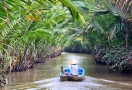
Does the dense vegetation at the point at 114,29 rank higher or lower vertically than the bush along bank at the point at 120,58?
higher

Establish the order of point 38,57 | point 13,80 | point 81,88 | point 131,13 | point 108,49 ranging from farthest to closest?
1. point 38,57
2. point 108,49
3. point 13,80
4. point 131,13
5. point 81,88

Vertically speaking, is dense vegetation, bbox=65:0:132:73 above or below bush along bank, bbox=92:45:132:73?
above

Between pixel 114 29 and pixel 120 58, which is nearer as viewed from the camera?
pixel 114 29

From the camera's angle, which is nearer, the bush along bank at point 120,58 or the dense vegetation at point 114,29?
the dense vegetation at point 114,29

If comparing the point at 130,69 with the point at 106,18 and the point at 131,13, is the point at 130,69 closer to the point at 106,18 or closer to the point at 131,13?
the point at 106,18

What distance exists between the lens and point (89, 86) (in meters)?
11.5

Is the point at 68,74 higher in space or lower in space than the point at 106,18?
lower

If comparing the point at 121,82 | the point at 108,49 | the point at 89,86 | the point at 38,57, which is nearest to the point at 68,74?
the point at 89,86

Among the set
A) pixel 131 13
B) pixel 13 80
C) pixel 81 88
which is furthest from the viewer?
pixel 13 80

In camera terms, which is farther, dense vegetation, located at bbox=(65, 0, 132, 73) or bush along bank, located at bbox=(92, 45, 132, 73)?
bush along bank, located at bbox=(92, 45, 132, 73)

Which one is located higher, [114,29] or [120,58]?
[114,29]

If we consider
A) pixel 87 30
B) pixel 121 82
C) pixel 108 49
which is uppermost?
pixel 87 30

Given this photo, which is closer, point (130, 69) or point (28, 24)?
point (28, 24)

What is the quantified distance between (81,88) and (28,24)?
12.0ft
